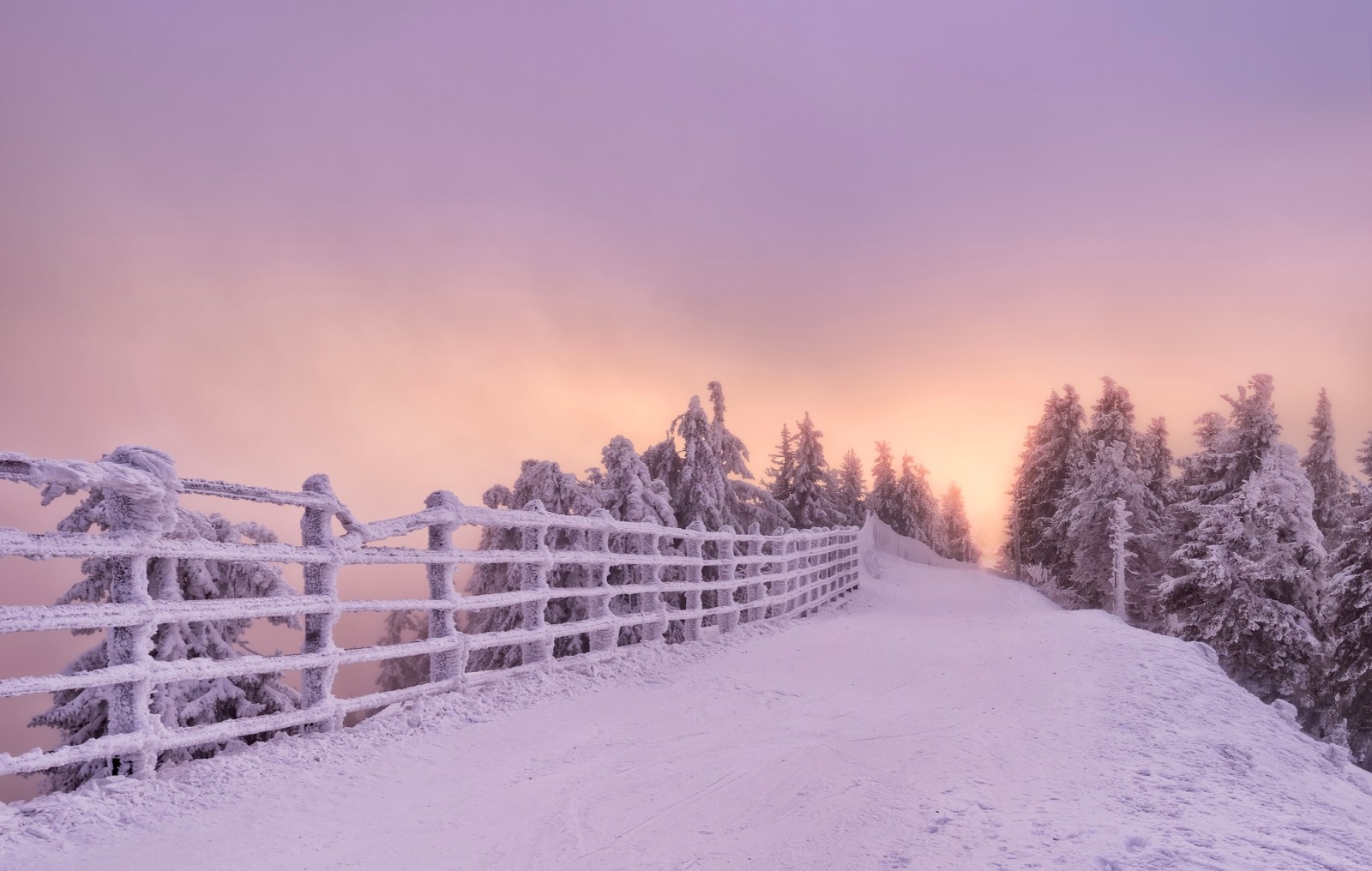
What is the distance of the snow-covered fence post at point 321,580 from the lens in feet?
18.8

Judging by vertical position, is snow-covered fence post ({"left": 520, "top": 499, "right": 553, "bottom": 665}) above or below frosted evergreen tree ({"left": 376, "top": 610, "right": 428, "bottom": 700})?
above

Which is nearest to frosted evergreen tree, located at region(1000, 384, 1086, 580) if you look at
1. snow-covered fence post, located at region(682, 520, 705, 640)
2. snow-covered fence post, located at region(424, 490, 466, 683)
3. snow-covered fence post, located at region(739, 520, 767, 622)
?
snow-covered fence post, located at region(739, 520, 767, 622)

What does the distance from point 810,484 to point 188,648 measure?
118ft

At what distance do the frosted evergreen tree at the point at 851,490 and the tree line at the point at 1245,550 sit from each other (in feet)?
38.1

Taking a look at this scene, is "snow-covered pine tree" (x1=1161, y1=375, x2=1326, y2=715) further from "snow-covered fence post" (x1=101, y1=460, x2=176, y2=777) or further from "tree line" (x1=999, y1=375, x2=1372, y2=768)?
"snow-covered fence post" (x1=101, y1=460, x2=176, y2=777)

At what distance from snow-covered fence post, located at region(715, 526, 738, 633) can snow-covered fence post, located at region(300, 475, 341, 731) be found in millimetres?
7580

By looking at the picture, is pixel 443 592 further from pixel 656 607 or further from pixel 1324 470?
pixel 1324 470

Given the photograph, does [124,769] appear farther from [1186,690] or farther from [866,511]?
[866,511]

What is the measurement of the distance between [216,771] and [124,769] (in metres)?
0.49

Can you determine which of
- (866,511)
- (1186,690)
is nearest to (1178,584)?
(1186,690)

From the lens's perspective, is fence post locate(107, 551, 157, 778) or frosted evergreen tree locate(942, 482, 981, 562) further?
frosted evergreen tree locate(942, 482, 981, 562)

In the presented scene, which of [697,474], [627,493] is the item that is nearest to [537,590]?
[627,493]

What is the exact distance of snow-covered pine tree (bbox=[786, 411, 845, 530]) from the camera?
4141cm

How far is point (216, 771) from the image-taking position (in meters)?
4.69
